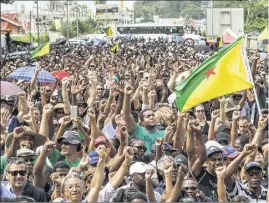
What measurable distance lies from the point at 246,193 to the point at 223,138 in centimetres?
208

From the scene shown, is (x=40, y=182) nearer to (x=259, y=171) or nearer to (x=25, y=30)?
(x=259, y=171)

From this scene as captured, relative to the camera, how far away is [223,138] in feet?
32.6

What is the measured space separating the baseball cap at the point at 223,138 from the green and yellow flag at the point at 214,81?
27.6 inches

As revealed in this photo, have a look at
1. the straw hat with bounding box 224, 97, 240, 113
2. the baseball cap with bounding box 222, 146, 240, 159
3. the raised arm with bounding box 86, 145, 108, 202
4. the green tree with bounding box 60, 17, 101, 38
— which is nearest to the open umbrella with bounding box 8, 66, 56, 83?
the straw hat with bounding box 224, 97, 240, 113

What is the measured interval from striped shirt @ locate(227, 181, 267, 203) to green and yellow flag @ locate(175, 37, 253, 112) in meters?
1.38

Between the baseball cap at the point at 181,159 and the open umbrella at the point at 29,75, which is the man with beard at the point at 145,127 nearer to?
the baseball cap at the point at 181,159

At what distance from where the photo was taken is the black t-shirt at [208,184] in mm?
7973

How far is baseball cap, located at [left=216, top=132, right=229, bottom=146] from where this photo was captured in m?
A: 9.83

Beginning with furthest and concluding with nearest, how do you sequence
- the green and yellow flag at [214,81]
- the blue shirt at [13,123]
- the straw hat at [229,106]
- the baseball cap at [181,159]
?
the straw hat at [229,106] < the blue shirt at [13,123] < the green and yellow flag at [214,81] < the baseball cap at [181,159]

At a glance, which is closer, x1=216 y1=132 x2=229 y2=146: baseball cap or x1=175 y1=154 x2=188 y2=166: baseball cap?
x1=175 y1=154 x2=188 y2=166: baseball cap

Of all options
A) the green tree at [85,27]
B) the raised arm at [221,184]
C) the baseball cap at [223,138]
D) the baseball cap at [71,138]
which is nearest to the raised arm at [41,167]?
the baseball cap at [71,138]

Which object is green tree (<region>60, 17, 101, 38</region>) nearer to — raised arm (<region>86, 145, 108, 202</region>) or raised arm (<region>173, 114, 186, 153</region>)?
raised arm (<region>173, 114, 186, 153</region>)

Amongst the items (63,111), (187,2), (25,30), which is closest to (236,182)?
(63,111)

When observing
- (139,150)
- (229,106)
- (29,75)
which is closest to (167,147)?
(139,150)
